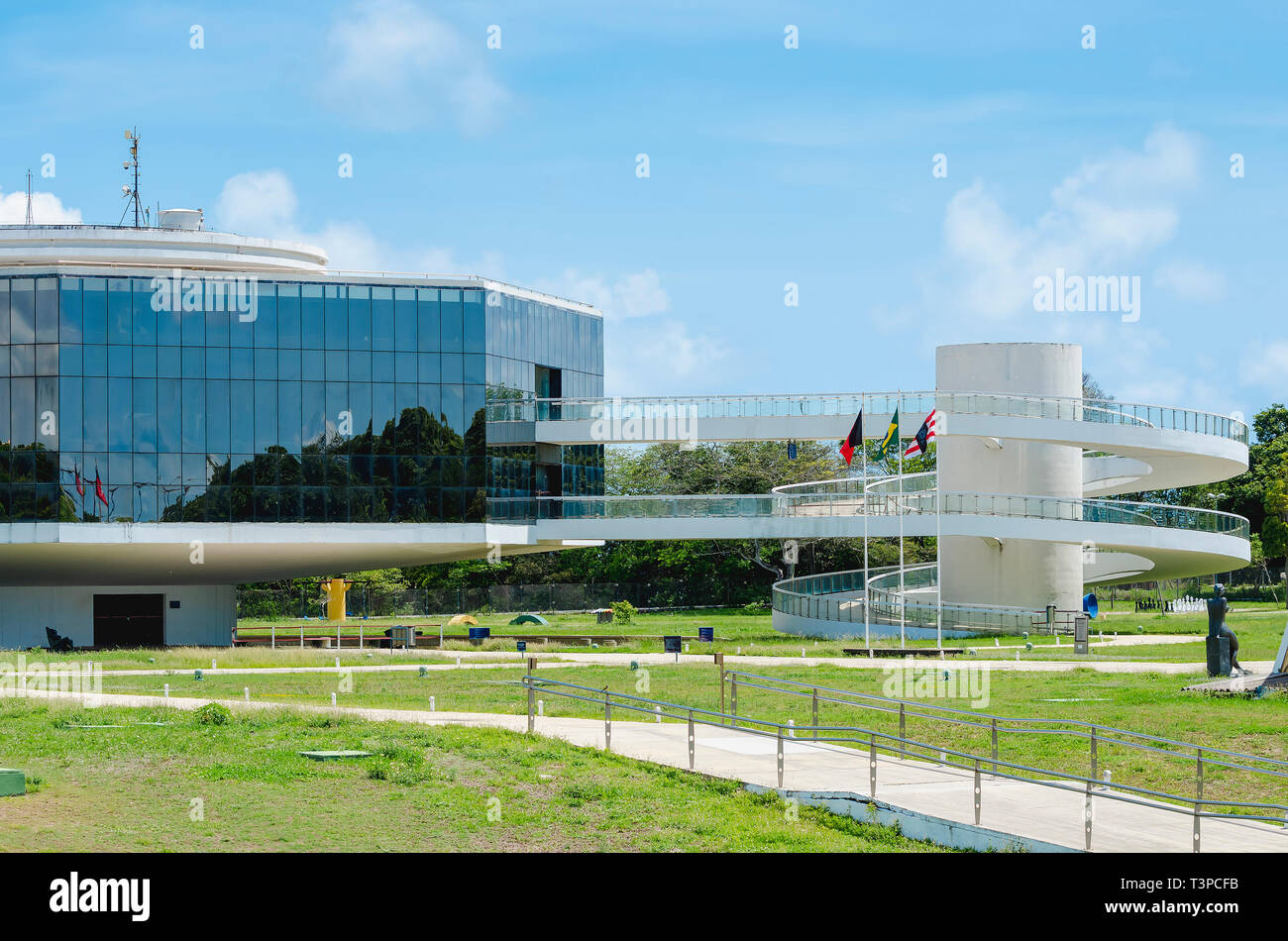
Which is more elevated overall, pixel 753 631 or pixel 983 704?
pixel 983 704

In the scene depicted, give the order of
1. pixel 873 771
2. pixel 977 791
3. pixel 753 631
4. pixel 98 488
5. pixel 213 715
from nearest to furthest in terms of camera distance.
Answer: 1. pixel 977 791
2. pixel 873 771
3. pixel 213 715
4. pixel 98 488
5. pixel 753 631

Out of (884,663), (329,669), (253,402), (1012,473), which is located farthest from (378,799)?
(1012,473)

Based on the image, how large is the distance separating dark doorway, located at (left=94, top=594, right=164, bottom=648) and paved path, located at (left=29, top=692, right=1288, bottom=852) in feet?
109

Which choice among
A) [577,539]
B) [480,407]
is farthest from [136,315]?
[577,539]

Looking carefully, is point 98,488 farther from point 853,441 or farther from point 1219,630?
point 1219,630

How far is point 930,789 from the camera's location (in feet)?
57.6

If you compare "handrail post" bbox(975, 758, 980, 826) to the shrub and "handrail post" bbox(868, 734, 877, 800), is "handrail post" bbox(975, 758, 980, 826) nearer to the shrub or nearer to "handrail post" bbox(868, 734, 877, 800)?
"handrail post" bbox(868, 734, 877, 800)

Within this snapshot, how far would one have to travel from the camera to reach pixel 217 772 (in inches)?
747

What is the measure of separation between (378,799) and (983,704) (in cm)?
1344

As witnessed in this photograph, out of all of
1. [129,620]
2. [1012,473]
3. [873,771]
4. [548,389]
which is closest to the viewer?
[873,771]

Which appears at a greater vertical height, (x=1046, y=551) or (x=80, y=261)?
(x=80, y=261)
